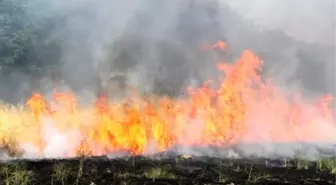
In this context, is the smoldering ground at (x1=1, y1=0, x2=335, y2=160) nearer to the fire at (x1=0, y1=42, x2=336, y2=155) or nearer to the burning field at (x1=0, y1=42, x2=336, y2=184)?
the fire at (x1=0, y1=42, x2=336, y2=155)

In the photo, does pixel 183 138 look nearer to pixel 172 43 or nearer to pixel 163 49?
pixel 172 43

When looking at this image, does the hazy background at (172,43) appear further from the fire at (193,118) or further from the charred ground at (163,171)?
the charred ground at (163,171)

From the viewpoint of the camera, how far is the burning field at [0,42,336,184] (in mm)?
12422

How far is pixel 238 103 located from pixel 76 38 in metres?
10.6

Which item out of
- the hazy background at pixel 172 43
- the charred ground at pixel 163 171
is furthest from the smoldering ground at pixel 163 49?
the charred ground at pixel 163 171

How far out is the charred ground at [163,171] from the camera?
11.9m

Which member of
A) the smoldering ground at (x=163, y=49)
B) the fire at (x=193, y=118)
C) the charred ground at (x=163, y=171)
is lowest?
the charred ground at (x=163, y=171)

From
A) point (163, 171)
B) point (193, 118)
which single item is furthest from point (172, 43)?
point (163, 171)


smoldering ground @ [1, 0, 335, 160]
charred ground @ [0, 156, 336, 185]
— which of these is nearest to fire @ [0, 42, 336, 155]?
charred ground @ [0, 156, 336, 185]

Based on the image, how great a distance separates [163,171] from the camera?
40.9ft

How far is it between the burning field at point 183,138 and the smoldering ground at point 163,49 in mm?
2071

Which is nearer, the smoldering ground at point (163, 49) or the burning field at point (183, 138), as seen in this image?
the burning field at point (183, 138)

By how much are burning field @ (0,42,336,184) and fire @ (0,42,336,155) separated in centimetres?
3

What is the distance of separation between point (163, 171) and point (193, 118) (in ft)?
16.0
